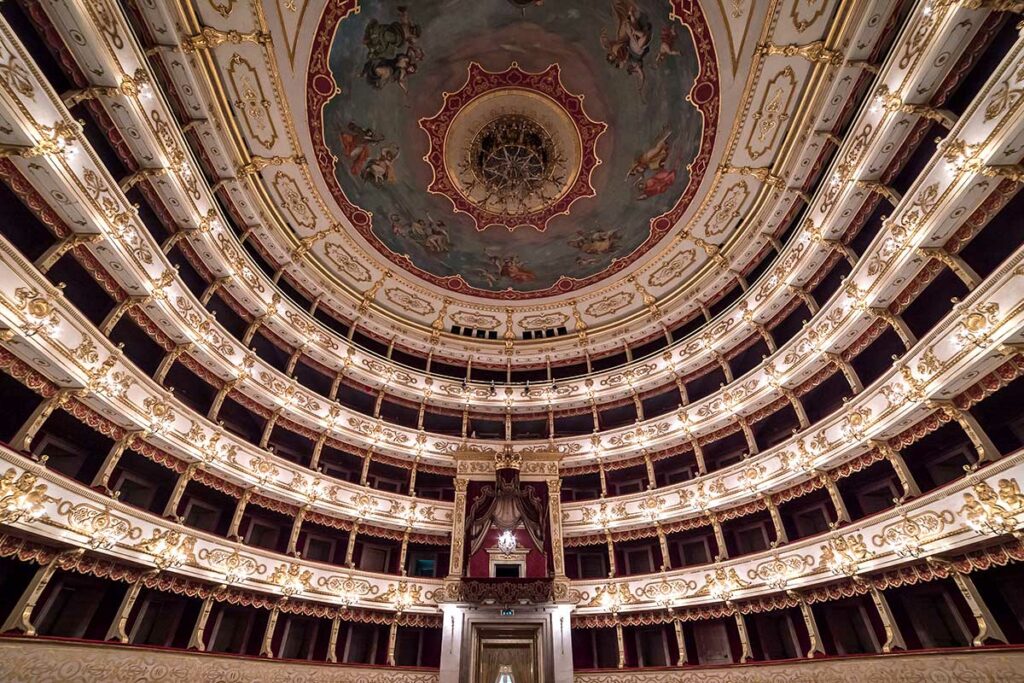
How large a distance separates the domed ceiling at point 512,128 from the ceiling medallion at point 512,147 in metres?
0.05

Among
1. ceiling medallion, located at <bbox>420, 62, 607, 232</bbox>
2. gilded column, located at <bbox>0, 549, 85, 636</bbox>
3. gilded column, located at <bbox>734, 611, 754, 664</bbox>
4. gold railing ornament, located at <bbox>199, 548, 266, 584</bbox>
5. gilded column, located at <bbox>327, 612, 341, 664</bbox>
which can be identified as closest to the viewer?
gilded column, located at <bbox>0, 549, 85, 636</bbox>

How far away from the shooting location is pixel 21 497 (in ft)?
29.5

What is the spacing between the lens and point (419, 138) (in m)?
17.3

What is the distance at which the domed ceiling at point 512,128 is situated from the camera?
14.4 m

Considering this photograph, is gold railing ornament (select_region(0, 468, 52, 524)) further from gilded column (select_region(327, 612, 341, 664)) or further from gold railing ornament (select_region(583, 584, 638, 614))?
gold railing ornament (select_region(583, 584, 638, 614))

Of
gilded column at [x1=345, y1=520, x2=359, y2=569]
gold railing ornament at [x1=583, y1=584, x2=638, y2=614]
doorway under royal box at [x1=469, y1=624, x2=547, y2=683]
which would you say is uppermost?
gilded column at [x1=345, y1=520, x2=359, y2=569]

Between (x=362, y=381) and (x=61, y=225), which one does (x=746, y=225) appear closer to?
(x=362, y=381)

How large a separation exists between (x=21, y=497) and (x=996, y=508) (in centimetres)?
2008

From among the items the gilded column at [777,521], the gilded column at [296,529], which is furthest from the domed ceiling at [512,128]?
the gilded column at [777,521]

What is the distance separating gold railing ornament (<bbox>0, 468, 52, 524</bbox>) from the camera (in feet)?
28.7

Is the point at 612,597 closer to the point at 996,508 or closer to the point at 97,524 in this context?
the point at 996,508

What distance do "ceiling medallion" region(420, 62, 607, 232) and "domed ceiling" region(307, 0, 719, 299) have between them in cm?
5

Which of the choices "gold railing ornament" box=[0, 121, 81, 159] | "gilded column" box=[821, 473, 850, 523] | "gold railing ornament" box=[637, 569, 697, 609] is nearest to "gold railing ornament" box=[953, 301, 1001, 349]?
"gilded column" box=[821, 473, 850, 523]

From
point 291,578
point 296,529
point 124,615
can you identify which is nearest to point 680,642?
point 291,578
